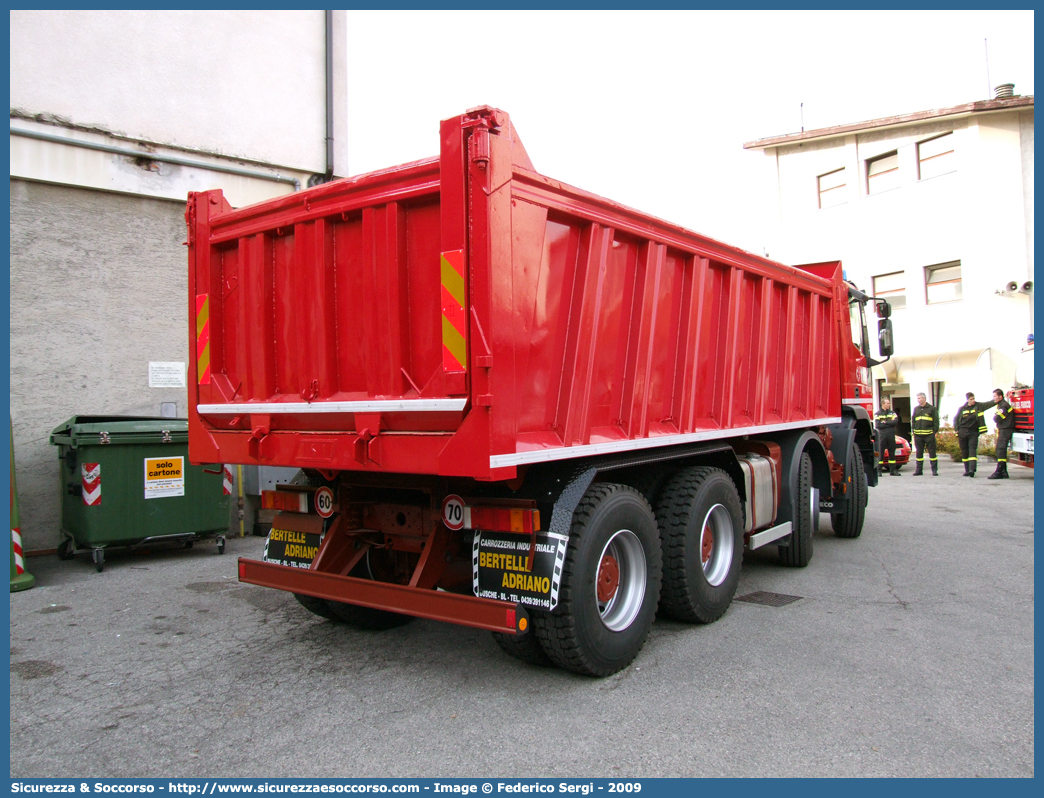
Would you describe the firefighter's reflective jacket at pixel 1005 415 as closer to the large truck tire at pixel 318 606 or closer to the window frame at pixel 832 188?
the window frame at pixel 832 188

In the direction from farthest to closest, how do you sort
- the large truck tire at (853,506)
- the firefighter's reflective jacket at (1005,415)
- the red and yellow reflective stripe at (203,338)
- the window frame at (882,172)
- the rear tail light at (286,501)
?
1. the window frame at (882,172)
2. the firefighter's reflective jacket at (1005,415)
3. the large truck tire at (853,506)
4. the rear tail light at (286,501)
5. the red and yellow reflective stripe at (203,338)

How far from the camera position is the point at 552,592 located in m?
3.66

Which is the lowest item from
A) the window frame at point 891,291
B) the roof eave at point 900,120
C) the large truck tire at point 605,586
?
the large truck tire at point 605,586

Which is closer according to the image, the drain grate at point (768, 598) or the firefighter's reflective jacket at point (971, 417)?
the drain grate at point (768, 598)

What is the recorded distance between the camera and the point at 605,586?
416 cm

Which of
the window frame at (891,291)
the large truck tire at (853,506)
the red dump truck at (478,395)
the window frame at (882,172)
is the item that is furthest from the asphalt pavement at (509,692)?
the window frame at (882,172)

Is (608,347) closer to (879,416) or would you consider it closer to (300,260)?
(300,260)

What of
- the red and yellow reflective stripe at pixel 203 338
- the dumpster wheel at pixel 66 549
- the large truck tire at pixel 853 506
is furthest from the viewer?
the large truck tire at pixel 853 506

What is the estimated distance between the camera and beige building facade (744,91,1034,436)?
66.7 feet

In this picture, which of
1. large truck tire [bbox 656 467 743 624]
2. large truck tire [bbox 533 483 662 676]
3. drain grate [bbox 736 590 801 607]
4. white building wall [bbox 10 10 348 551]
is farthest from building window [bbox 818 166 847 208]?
large truck tire [bbox 533 483 662 676]

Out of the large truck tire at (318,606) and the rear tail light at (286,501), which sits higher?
the rear tail light at (286,501)

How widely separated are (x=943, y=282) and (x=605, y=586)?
2170 cm

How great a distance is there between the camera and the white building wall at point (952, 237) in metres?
20.3

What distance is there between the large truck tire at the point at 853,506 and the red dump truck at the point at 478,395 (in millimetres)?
3482
